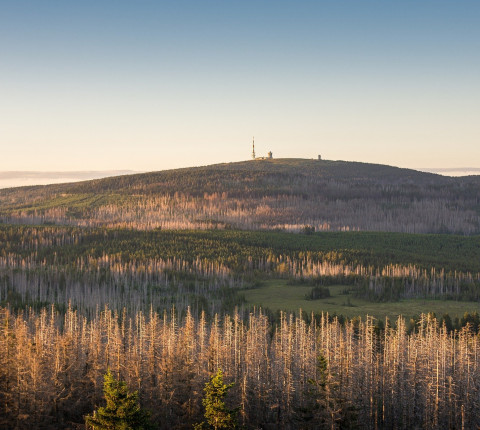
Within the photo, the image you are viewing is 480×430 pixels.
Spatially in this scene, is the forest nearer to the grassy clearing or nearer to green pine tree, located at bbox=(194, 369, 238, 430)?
green pine tree, located at bbox=(194, 369, 238, 430)

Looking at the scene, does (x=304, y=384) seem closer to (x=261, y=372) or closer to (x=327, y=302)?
(x=261, y=372)

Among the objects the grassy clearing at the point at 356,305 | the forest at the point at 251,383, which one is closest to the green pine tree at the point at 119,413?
the forest at the point at 251,383

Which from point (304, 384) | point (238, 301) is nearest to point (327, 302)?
point (238, 301)

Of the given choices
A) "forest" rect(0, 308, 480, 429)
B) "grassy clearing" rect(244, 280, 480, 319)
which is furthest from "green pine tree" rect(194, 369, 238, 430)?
"grassy clearing" rect(244, 280, 480, 319)

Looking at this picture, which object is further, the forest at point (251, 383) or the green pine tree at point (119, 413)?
the forest at point (251, 383)

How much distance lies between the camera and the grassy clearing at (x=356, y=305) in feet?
521

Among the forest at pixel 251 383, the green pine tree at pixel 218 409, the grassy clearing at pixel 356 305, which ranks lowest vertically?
the grassy clearing at pixel 356 305

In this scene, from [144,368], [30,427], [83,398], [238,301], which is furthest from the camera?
[238,301]

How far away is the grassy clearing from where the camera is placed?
158750 mm

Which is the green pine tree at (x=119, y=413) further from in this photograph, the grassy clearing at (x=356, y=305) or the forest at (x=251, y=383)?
the grassy clearing at (x=356, y=305)

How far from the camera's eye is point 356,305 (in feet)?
570

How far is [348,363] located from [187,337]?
19.8 meters

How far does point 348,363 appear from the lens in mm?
78312

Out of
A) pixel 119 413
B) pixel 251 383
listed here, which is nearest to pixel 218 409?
pixel 119 413
